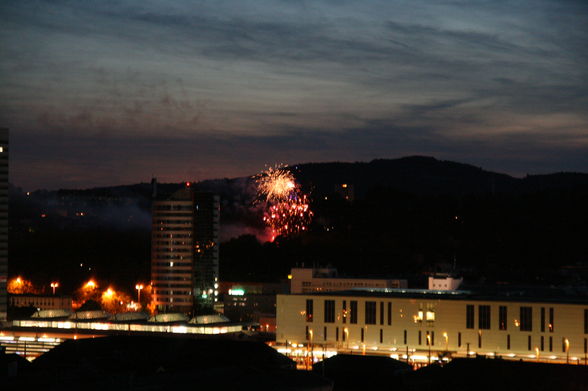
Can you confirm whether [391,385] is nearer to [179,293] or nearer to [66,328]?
[66,328]

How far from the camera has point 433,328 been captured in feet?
116

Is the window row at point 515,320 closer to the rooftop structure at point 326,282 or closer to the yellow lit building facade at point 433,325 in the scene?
the yellow lit building facade at point 433,325

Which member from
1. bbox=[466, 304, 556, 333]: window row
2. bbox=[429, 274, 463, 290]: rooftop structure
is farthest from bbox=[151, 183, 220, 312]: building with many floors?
bbox=[466, 304, 556, 333]: window row

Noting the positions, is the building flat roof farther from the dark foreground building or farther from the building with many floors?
the building with many floors

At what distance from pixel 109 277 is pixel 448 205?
83.5 ft

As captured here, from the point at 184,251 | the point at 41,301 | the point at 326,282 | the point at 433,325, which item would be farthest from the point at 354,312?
the point at 41,301

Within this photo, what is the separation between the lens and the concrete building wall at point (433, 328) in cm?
3369

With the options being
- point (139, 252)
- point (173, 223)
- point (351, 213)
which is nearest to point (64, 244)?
point (139, 252)

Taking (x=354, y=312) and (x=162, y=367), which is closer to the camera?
(x=162, y=367)

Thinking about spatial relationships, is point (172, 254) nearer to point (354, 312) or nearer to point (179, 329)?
point (179, 329)

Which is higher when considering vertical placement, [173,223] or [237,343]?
[173,223]

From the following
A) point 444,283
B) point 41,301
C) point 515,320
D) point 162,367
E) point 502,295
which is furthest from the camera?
point 41,301

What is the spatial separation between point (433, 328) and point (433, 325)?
Answer: 100 mm

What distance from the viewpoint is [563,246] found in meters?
65.9
